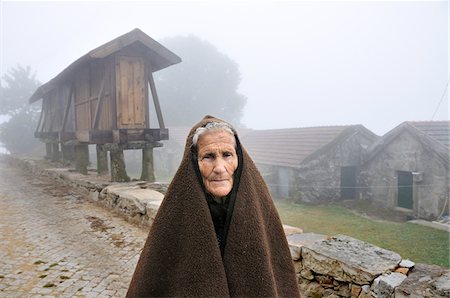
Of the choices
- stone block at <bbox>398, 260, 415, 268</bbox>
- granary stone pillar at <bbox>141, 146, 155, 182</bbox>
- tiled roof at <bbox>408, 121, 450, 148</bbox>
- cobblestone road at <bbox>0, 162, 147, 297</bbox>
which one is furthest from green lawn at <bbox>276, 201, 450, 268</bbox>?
cobblestone road at <bbox>0, 162, 147, 297</bbox>

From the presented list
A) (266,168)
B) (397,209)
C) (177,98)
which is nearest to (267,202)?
(397,209)

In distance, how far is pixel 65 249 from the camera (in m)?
4.75

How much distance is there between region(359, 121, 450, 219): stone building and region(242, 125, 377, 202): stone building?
0.99 metres

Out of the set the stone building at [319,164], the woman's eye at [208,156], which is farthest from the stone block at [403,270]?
the stone building at [319,164]

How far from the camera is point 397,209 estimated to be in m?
16.6

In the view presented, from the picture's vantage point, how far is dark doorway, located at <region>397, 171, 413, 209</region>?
1628 cm

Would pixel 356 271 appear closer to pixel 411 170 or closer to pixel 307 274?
pixel 307 274

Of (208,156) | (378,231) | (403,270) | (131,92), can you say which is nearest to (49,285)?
(208,156)

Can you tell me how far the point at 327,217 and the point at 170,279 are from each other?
1435cm

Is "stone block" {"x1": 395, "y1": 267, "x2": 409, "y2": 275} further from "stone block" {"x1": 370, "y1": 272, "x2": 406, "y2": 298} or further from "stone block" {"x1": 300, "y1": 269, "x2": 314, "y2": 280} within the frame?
"stone block" {"x1": 300, "y1": 269, "x2": 314, "y2": 280}

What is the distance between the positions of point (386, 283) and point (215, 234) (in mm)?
1999

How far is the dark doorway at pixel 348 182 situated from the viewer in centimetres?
1934

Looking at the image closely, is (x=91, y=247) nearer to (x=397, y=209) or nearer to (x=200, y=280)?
(x=200, y=280)

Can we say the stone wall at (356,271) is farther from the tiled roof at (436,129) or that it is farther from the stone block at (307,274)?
the tiled roof at (436,129)
